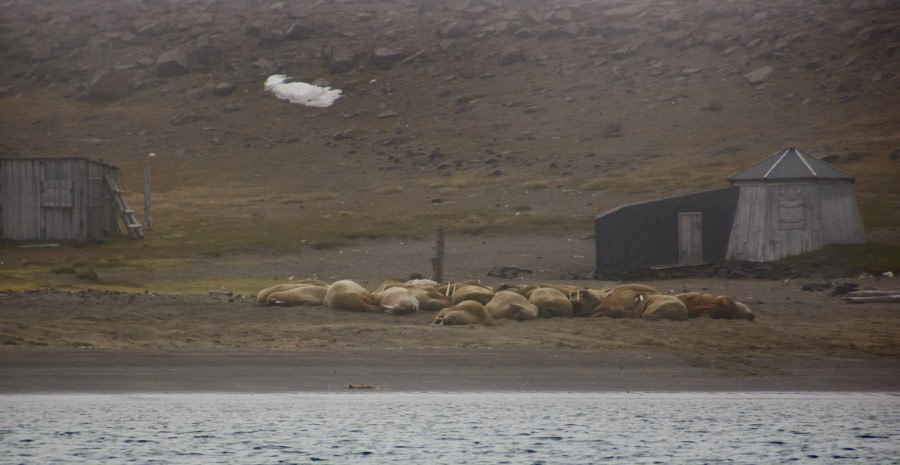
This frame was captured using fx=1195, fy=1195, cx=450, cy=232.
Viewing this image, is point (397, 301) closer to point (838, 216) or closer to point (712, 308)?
point (712, 308)

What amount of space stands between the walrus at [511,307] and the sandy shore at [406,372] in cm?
264

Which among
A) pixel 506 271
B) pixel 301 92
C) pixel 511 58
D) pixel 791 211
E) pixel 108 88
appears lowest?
pixel 506 271

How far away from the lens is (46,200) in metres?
40.8

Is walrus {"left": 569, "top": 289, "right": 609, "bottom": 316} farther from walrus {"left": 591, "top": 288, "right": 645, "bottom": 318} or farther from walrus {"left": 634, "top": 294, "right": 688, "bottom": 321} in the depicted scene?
walrus {"left": 634, "top": 294, "right": 688, "bottom": 321}

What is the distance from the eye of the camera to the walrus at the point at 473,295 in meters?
21.3

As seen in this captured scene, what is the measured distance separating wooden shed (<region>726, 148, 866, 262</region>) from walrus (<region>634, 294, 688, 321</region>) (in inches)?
452

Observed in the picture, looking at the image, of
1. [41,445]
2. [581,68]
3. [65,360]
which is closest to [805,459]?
[41,445]

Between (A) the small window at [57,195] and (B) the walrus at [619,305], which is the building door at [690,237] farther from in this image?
(A) the small window at [57,195]

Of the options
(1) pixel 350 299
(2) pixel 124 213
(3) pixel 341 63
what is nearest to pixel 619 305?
(1) pixel 350 299

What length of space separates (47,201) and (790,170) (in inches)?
966

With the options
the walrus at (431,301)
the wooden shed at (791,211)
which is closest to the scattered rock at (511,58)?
the wooden shed at (791,211)

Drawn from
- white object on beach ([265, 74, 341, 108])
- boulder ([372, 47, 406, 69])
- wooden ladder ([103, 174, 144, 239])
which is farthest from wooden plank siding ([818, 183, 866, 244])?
boulder ([372, 47, 406, 69])

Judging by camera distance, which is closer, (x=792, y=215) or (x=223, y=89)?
A: (x=792, y=215)

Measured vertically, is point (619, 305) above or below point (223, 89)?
below
